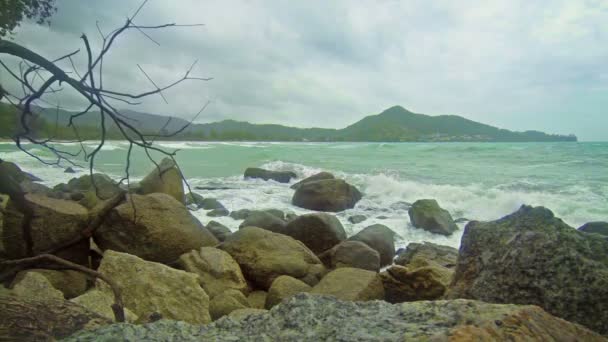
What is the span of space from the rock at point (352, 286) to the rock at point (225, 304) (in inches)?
33.2

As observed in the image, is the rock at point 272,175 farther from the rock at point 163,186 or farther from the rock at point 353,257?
the rock at point 353,257

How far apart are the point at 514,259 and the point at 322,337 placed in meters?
1.40

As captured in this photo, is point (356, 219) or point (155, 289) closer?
point (155, 289)

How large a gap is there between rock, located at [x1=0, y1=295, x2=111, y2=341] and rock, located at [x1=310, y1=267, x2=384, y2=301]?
110 inches

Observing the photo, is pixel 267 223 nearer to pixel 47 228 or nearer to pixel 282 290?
pixel 282 290

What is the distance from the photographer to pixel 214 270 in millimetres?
5141

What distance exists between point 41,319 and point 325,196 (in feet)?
36.1

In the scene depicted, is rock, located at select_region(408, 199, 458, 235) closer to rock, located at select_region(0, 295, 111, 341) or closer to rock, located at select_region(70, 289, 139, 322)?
rock, located at select_region(70, 289, 139, 322)

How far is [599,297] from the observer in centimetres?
201

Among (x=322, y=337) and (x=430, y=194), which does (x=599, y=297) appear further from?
(x=430, y=194)

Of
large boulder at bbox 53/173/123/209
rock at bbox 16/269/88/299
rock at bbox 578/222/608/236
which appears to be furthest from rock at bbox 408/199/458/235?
rock at bbox 16/269/88/299

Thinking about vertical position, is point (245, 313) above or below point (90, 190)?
above

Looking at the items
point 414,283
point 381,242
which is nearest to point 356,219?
point 381,242

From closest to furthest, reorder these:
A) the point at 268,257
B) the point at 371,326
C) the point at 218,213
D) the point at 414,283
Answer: the point at 371,326 < the point at 414,283 < the point at 268,257 < the point at 218,213
